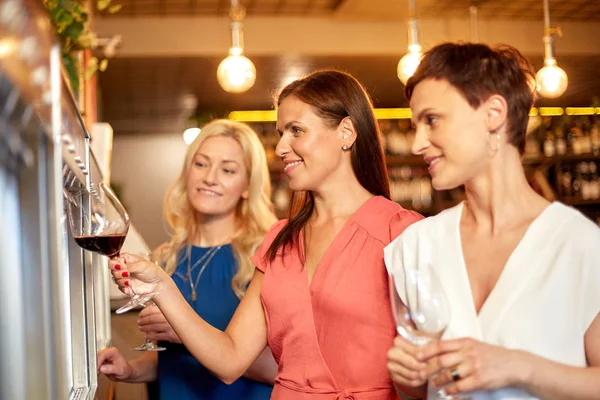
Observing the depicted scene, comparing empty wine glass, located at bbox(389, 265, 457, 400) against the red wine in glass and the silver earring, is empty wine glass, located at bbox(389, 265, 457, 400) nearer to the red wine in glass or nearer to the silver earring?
the silver earring

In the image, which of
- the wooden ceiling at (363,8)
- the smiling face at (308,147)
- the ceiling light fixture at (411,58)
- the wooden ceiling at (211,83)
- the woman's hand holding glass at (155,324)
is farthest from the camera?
the wooden ceiling at (211,83)

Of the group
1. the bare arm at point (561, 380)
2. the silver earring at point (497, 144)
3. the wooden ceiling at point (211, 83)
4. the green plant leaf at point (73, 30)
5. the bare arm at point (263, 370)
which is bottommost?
the bare arm at point (263, 370)

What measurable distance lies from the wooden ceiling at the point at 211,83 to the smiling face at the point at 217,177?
4521 mm

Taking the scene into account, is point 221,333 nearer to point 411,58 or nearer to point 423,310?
point 423,310

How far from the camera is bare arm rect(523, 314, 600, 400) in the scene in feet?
3.76

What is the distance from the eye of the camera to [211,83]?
7875 mm

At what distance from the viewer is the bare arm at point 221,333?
5.48ft

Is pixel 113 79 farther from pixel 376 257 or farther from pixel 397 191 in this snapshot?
pixel 376 257

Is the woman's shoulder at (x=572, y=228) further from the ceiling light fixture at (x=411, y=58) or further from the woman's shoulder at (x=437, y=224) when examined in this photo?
the ceiling light fixture at (x=411, y=58)

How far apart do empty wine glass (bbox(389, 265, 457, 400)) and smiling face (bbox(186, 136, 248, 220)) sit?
1.41m

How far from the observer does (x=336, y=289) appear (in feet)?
5.50

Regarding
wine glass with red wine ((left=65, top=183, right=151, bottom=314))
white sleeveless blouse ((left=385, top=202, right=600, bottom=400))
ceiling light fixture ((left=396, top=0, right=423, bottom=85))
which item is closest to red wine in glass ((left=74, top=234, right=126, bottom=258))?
wine glass with red wine ((left=65, top=183, right=151, bottom=314))

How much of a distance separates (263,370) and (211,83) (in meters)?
6.03

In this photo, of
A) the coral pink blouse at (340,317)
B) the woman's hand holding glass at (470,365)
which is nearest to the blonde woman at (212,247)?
the coral pink blouse at (340,317)
